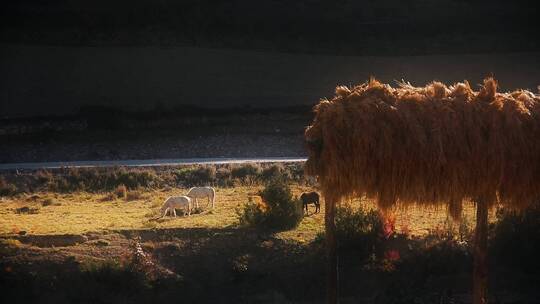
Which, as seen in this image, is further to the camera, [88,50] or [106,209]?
[88,50]

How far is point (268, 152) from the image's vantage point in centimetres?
3011

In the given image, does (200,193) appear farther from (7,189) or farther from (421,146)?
(421,146)

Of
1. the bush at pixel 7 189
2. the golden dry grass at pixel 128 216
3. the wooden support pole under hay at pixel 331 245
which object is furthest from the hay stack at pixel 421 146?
the bush at pixel 7 189

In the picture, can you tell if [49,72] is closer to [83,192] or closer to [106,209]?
[83,192]

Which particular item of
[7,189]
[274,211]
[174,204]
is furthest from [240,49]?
[274,211]

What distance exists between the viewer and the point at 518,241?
14.2m

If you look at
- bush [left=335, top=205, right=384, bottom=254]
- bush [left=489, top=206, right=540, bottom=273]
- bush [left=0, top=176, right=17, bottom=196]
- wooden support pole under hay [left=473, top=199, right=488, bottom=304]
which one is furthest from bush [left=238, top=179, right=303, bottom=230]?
bush [left=0, top=176, right=17, bottom=196]

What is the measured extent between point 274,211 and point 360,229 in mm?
1870

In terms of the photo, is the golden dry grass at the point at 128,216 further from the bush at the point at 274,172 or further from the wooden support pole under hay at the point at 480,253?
the wooden support pole under hay at the point at 480,253

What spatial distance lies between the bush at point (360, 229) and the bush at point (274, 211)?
1.12 metres

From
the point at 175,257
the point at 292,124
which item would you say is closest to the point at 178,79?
the point at 292,124

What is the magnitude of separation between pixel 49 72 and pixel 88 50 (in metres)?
2.50

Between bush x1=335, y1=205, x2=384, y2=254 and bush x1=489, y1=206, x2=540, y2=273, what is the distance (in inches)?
82.9

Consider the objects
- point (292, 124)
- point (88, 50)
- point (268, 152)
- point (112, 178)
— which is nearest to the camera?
point (112, 178)
